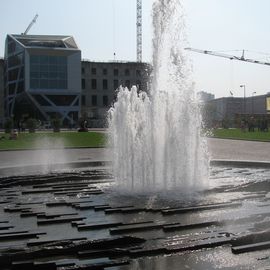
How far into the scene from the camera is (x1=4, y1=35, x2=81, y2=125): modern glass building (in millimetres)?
109688

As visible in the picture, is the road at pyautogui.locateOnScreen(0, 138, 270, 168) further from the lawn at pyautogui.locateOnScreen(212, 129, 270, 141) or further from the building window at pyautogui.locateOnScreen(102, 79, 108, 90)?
the building window at pyautogui.locateOnScreen(102, 79, 108, 90)

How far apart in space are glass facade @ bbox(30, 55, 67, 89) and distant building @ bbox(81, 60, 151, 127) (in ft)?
39.2

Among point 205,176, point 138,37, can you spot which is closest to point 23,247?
point 205,176

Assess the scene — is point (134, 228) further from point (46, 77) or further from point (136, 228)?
point (46, 77)

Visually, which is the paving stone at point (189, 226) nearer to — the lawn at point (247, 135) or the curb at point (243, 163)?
the curb at point (243, 163)

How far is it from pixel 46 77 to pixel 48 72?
133 cm

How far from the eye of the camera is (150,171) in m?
12.6

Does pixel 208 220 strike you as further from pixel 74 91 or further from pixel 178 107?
pixel 74 91

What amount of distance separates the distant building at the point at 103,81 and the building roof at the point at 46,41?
7984 mm

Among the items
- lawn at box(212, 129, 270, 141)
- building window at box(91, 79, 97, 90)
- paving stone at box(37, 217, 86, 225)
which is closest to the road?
paving stone at box(37, 217, 86, 225)

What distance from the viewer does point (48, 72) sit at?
111812 mm

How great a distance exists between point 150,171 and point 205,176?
1.48 metres

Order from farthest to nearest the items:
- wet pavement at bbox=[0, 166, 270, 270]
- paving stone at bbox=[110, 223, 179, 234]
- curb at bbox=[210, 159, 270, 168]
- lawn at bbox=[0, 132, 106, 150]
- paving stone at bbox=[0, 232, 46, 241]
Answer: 1. lawn at bbox=[0, 132, 106, 150]
2. curb at bbox=[210, 159, 270, 168]
3. paving stone at bbox=[110, 223, 179, 234]
4. paving stone at bbox=[0, 232, 46, 241]
5. wet pavement at bbox=[0, 166, 270, 270]

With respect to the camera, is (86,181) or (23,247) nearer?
(23,247)
